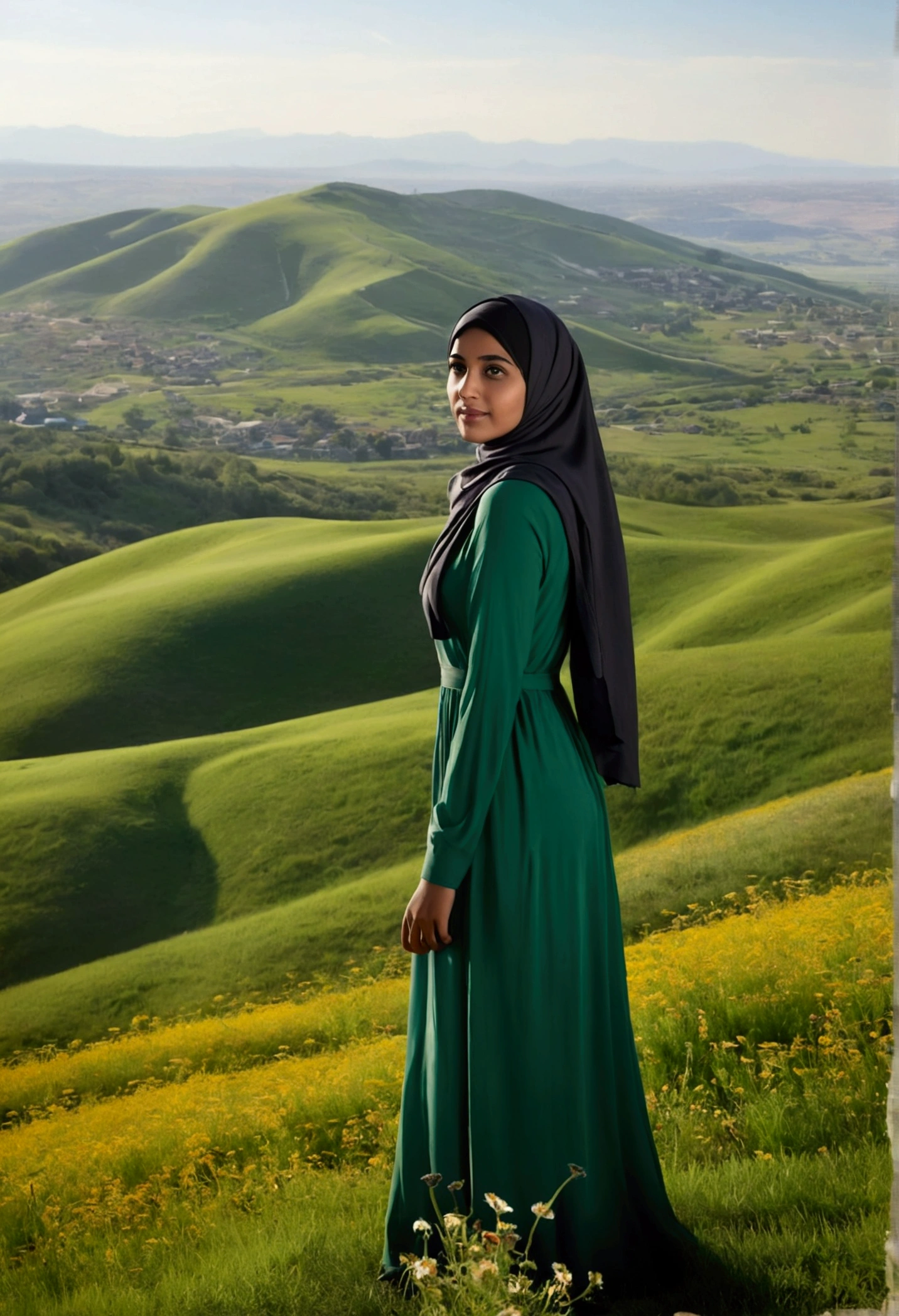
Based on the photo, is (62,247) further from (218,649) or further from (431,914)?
(431,914)

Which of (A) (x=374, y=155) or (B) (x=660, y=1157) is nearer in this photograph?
(B) (x=660, y=1157)

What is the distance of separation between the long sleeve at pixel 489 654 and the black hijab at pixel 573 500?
112 millimetres

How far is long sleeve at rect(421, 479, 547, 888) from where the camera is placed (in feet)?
11.5

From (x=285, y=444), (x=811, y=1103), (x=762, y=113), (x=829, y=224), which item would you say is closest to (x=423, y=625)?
(x=811, y=1103)

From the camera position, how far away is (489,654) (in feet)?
11.6

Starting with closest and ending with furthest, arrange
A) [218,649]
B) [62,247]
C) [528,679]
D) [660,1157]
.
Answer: [528,679] < [660,1157] < [218,649] < [62,247]

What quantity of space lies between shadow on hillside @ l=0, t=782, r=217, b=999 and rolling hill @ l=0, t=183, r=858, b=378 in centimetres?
7383

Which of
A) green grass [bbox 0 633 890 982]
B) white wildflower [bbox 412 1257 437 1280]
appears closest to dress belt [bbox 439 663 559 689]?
white wildflower [bbox 412 1257 437 1280]

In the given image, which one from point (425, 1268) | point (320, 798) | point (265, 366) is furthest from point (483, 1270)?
point (265, 366)

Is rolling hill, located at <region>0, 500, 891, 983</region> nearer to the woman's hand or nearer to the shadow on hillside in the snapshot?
the shadow on hillside

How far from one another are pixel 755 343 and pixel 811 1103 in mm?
90790

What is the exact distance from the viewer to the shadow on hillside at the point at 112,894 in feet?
58.6

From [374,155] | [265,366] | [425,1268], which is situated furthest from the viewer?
[265,366]

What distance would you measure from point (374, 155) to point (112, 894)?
73178 millimetres
